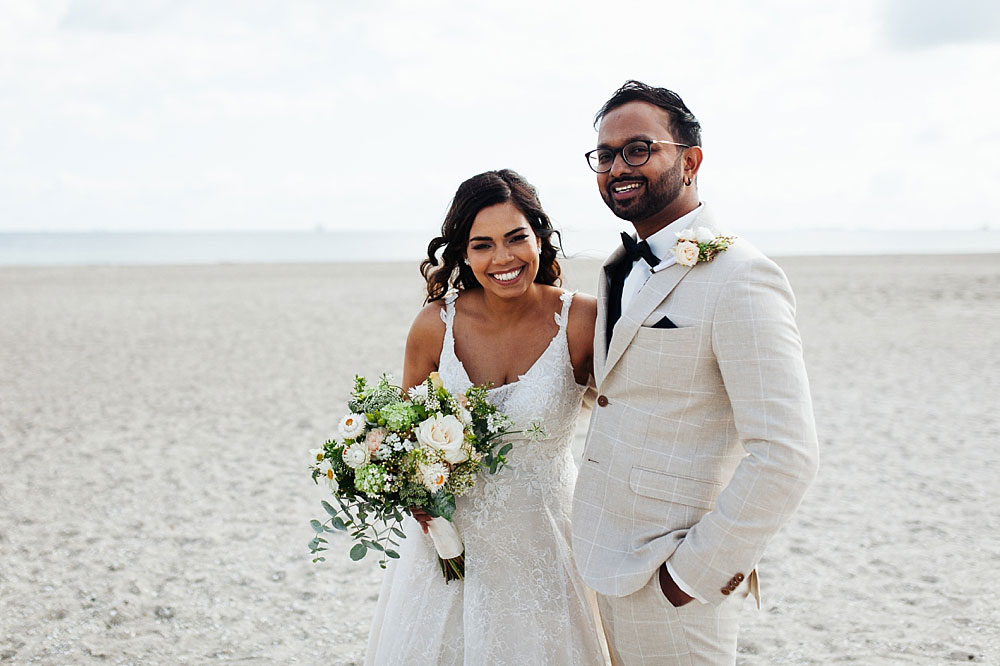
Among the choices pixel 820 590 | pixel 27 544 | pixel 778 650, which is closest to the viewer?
pixel 778 650

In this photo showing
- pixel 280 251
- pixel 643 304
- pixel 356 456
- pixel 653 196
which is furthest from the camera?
pixel 280 251

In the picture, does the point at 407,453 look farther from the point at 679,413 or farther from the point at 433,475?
the point at 679,413

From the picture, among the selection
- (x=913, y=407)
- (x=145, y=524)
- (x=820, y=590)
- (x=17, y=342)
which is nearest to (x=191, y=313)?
(x=17, y=342)

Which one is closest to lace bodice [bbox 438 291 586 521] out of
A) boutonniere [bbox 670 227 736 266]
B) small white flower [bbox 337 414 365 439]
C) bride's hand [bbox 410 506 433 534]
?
bride's hand [bbox 410 506 433 534]

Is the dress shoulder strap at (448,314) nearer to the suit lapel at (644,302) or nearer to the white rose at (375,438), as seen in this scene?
the white rose at (375,438)

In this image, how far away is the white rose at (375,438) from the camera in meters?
3.03

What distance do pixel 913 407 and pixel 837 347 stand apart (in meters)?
5.19

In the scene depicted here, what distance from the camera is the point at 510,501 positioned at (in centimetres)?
351

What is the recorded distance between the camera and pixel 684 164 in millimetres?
2945

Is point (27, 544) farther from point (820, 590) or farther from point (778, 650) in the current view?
point (820, 590)

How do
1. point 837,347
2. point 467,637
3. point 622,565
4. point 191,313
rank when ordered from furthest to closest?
point 191,313
point 837,347
point 467,637
point 622,565

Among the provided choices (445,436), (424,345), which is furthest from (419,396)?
(424,345)

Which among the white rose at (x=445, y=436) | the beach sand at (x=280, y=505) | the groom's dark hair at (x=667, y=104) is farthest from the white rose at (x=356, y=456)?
the beach sand at (x=280, y=505)

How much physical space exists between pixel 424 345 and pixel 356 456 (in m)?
0.89
